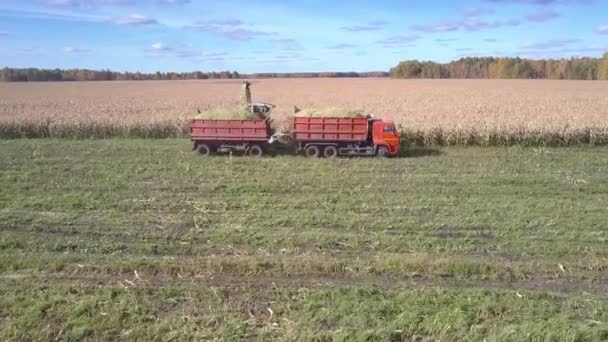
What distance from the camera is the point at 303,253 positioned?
7.66 meters

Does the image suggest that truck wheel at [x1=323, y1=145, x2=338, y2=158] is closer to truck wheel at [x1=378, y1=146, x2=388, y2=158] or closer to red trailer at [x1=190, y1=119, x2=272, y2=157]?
truck wheel at [x1=378, y1=146, x2=388, y2=158]

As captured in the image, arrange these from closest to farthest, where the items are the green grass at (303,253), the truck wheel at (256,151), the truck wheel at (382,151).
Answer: the green grass at (303,253) < the truck wheel at (382,151) < the truck wheel at (256,151)

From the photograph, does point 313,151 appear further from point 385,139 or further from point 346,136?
point 385,139

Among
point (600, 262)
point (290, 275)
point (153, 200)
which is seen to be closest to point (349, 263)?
point (290, 275)

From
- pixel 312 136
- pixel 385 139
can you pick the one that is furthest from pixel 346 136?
pixel 385 139

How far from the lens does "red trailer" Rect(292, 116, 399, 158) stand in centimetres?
1700

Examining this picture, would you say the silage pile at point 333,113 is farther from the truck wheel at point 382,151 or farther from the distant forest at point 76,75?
the distant forest at point 76,75

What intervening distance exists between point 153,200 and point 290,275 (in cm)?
515

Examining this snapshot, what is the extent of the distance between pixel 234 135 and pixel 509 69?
10478cm

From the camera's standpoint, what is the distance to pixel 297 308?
18.6 ft

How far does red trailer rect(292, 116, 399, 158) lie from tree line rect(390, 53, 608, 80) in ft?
312

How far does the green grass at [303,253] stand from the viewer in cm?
529

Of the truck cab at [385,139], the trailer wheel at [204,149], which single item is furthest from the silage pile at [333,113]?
the trailer wheel at [204,149]

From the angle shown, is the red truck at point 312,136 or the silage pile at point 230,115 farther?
the silage pile at point 230,115
